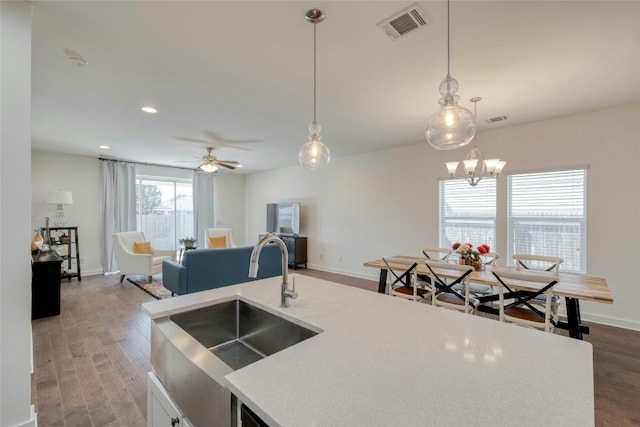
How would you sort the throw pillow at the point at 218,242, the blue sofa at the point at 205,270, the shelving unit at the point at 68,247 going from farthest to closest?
the throw pillow at the point at 218,242
the shelving unit at the point at 68,247
the blue sofa at the point at 205,270

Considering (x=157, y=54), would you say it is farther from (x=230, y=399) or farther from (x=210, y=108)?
(x=230, y=399)

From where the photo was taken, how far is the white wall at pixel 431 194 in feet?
10.8

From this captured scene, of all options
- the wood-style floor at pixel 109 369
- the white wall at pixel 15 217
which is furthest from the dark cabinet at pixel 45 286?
the white wall at pixel 15 217

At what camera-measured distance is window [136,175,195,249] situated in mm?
6855

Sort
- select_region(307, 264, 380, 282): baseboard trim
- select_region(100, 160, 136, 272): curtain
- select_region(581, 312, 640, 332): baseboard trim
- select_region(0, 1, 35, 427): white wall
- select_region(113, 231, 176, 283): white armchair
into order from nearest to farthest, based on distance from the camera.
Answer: select_region(0, 1, 35, 427): white wall, select_region(581, 312, 640, 332): baseboard trim, select_region(113, 231, 176, 283): white armchair, select_region(307, 264, 380, 282): baseboard trim, select_region(100, 160, 136, 272): curtain

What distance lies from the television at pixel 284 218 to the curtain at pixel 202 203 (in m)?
1.77

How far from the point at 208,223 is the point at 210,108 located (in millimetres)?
5089

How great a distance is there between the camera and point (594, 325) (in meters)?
3.40

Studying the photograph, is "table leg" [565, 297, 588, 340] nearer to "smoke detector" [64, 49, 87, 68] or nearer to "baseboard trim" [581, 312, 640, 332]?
"baseboard trim" [581, 312, 640, 332]

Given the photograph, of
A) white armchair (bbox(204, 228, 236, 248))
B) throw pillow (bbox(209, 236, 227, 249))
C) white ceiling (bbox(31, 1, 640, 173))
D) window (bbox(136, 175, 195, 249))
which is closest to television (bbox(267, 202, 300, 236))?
white armchair (bbox(204, 228, 236, 248))

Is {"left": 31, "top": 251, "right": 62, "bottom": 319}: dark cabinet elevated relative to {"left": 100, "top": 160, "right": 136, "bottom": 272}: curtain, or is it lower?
lower

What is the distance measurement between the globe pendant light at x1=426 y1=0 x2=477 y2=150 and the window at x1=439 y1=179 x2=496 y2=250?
113 inches

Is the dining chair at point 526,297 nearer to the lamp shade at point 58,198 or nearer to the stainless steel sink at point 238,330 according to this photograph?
the stainless steel sink at point 238,330

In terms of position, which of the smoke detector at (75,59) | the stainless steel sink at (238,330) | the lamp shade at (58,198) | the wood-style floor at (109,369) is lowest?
the wood-style floor at (109,369)
